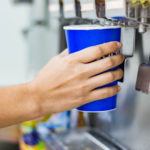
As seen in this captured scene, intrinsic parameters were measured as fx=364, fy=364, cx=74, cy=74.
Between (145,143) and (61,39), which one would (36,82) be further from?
(61,39)

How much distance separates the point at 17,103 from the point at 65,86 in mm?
93

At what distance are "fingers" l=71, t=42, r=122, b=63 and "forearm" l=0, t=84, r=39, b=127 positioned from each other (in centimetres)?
11

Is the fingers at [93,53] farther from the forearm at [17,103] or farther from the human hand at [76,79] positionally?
the forearm at [17,103]

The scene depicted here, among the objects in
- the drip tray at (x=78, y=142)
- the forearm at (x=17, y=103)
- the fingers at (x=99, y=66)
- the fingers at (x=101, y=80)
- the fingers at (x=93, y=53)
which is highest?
the fingers at (x=93, y=53)

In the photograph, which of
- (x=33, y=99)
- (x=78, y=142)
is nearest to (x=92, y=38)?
(x=33, y=99)

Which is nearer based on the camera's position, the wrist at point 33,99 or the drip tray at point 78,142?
the wrist at point 33,99

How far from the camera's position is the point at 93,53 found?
0.59 m

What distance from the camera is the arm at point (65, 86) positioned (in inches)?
23.5

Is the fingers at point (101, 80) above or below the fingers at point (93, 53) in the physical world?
below

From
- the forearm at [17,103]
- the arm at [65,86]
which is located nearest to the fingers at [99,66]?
the arm at [65,86]

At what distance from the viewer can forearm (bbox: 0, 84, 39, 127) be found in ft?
2.06

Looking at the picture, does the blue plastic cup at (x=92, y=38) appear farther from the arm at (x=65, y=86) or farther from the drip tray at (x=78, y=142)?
the drip tray at (x=78, y=142)

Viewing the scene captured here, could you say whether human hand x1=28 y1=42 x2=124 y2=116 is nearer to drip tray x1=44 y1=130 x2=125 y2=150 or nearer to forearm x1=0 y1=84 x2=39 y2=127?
forearm x1=0 y1=84 x2=39 y2=127

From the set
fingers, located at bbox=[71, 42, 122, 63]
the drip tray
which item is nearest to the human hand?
fingers, located at bbox=[71, 42, 122, 63]
